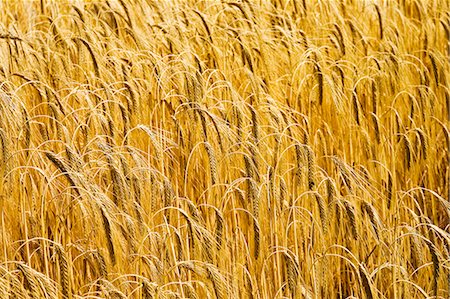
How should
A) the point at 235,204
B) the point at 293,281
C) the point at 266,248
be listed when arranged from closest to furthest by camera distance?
the point at 293,281, the point at 266,248, the point at 235,204

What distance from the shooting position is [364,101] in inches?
106

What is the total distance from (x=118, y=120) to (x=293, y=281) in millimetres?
1019

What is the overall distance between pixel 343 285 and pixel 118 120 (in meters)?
0.75

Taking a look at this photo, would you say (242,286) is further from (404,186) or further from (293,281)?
(404,186)

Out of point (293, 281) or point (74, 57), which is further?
point (74, 57)

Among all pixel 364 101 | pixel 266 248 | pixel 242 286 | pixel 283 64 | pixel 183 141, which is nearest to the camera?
pixel 242 286

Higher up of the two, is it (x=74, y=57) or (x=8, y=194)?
(x=74, y=57)

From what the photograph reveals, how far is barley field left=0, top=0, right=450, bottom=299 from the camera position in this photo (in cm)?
173

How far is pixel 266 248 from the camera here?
6.60ft

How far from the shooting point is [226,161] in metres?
2.14

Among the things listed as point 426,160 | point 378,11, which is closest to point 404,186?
point 426,160

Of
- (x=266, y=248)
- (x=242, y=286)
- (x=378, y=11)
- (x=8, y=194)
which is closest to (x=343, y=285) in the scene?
(x=266, y=248)

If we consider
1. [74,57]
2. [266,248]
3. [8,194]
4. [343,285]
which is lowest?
[343,285]

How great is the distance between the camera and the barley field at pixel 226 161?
1734 mm
